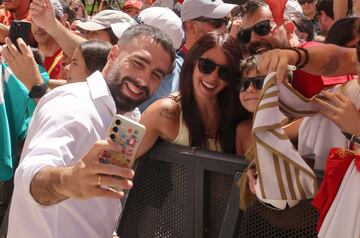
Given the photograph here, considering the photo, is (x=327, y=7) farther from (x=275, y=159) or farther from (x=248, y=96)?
(x=275, y=159)

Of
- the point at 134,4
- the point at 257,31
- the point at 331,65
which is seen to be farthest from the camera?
the point at 134,4

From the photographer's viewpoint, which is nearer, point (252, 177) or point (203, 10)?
point (252, 177)

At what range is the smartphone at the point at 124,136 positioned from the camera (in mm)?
1699

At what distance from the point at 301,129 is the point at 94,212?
890mm

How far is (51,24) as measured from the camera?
4.32 metres

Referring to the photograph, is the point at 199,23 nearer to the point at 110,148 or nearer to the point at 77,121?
the point at 77,121

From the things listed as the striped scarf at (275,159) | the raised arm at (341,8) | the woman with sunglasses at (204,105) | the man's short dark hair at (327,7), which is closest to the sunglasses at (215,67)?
the woman with sunglasses at (204,105)

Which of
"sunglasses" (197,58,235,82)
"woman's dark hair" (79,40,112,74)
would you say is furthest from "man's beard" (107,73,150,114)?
"woman's dark hair" (79,40,112,74)

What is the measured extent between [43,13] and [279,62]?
2657 mm

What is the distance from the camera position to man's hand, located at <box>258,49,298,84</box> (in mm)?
2047

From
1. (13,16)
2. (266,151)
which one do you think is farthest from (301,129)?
(13,16)

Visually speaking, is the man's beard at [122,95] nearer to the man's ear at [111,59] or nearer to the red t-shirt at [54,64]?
the man's ear at [111,59]

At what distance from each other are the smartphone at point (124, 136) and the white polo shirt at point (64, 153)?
0.25 meters

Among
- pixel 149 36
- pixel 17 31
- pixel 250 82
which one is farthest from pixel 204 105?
pixel 17 31
